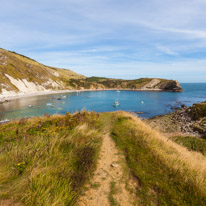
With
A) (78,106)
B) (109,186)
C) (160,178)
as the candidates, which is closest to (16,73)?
(78,106)

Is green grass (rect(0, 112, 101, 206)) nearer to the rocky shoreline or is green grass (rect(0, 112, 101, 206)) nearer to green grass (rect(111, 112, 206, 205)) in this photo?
green grass (rect(111, 112, 206, 205))

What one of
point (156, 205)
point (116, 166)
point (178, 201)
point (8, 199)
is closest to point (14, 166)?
point (8, 199)

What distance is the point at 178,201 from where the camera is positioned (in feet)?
13.6

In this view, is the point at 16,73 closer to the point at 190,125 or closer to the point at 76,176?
the point at 190,125

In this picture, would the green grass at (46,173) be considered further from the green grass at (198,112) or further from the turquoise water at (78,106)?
the turquoise water at (78,106)

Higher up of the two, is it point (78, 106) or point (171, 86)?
point (171, 86)

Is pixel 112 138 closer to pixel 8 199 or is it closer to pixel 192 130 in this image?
pixel 8 199

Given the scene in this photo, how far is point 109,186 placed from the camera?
489 centimetres

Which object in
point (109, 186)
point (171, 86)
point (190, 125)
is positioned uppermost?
point (171, 86)

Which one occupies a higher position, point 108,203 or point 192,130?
point 108,203

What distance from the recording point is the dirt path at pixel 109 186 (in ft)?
13.6

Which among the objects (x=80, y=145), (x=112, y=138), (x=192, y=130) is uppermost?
(x=80, y=145)

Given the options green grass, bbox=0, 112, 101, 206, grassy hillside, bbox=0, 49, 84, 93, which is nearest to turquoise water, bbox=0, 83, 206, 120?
grassy hillside, bbox=0, 49, 84, 93

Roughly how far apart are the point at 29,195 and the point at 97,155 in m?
4.25
